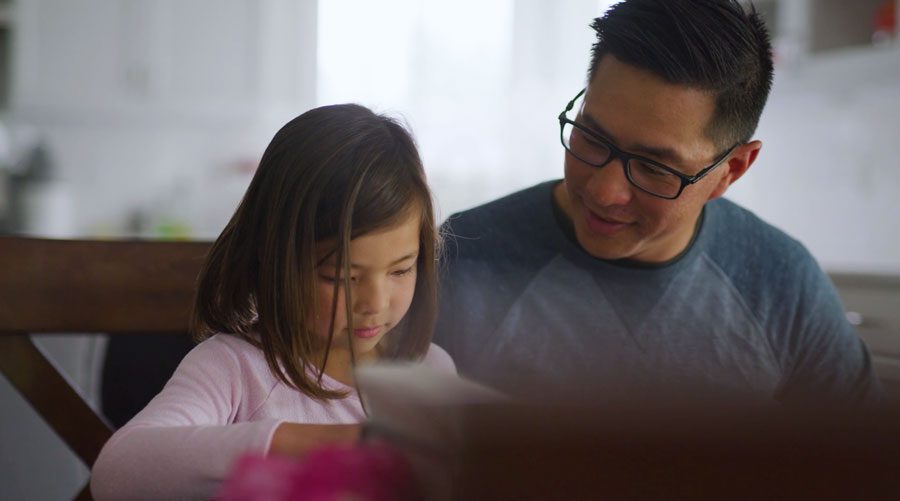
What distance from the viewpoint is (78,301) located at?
3.51 feet

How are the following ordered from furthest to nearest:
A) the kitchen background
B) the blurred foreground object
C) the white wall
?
the kitchen background, the white wall, the blurred foreground object

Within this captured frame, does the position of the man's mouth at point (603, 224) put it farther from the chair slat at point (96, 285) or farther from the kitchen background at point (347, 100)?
the kitchen background at point (347, 100)

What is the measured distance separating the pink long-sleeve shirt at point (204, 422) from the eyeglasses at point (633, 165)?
0.45 m

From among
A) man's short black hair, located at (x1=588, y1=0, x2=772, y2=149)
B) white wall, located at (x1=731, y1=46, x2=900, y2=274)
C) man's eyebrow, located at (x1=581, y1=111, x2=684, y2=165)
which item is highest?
man's short black hair, located at (x1=588, y1=0, x2=772, y2=149)

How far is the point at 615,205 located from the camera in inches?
46.2

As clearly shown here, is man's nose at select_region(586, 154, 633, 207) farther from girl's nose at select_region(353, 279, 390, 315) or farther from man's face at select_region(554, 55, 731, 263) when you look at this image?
girl's nose at select_region(353, 279, 390, 315)

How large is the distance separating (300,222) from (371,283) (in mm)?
80

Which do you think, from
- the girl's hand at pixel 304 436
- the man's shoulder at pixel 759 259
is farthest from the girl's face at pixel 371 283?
the man's shoulder at pixel 759 259

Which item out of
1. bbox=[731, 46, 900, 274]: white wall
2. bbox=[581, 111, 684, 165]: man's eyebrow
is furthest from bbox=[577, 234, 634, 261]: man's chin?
bbox=[731, 46, 900, 274]: white wall

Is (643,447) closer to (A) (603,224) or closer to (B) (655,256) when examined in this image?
(A) (603,224)

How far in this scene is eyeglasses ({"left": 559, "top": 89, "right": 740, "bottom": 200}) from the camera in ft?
3.79

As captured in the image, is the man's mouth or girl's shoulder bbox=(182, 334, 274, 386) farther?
the man's mouth

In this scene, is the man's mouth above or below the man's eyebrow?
below

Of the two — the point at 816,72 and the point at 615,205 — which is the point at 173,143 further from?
the point at 615,205
